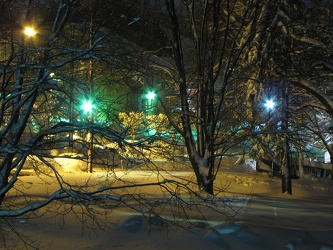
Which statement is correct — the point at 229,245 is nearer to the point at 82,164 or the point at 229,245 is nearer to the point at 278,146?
the point at 278,146

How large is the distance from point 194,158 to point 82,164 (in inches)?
313

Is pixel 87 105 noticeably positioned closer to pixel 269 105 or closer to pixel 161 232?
pixel 161 232

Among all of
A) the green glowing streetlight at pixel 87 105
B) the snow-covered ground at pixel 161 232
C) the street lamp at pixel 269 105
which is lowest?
the snow-covered ground at pixel 161 232

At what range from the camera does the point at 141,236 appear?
6.63m

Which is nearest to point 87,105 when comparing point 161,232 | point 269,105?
point 161,232

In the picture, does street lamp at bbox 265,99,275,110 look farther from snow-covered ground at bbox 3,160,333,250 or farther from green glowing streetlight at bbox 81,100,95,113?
green glowing streetlight at bbox 81,100,95,113

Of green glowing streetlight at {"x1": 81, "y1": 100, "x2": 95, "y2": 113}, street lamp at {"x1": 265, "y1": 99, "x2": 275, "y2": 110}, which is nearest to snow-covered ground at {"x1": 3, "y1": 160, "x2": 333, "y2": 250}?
green glowing streetlight at {"x1": 81, "y1": 100, "x2": 95, "y2": 113}

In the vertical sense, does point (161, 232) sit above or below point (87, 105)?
below

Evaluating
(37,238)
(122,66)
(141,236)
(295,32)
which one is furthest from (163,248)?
(295,32)

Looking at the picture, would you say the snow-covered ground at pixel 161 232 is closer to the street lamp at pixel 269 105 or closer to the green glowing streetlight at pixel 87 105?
the green glowing streetlight at pixel 87 105

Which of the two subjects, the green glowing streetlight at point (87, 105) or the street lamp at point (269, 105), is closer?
the green glowing streetlight at point (87, 105)

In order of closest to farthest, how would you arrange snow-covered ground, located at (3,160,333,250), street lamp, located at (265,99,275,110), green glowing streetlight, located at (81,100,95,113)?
snow-covered ground, located at (3,160,333,250)
green glowing streetlight, located at (81,100,95,113)
street lamp, located at (265,99,275,110)

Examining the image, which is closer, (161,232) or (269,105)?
(161,232)

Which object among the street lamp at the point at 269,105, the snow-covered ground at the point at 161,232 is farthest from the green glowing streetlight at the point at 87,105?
the street lamp at the point at 269,105
